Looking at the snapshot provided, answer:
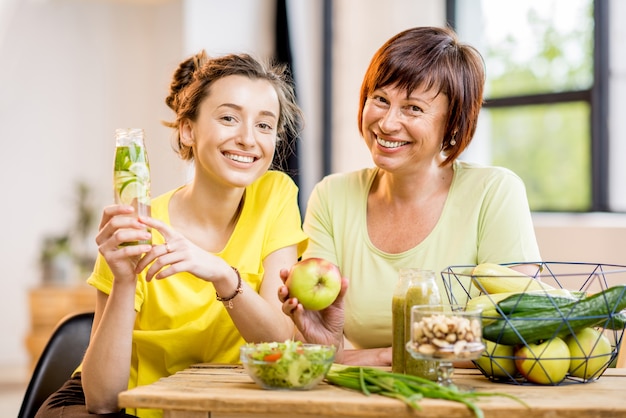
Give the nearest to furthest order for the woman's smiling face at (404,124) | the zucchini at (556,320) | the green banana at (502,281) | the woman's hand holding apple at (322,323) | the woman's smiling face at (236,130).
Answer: the zucchini at (556,320) → the green banana at (502,281) → the woman's hand holding apple at (322,323) → the woman's smiling face at (236,130) → the woman's smiling face at (404,124)

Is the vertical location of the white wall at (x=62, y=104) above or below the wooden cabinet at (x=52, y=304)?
above

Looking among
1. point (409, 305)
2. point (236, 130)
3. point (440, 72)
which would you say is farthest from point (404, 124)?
point (409, 305)

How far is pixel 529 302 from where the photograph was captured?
4.84 ft

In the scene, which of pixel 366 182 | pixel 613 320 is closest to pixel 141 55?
pixel 366 182

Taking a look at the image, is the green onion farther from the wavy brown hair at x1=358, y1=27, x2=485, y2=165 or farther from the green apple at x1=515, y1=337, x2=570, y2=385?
the wavy brown hair at x1=358, y1=27, x2=485, y2=165

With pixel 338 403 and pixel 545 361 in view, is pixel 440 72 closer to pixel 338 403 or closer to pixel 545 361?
pixel 545 361

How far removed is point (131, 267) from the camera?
1.61 meters

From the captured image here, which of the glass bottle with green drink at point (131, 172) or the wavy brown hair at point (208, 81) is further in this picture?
the wavy brown hair at point (208, 81)

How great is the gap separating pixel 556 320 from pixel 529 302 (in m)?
0.06

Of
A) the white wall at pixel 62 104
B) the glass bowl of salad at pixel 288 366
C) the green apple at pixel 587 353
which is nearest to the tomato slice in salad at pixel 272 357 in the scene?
the glass bowl of salad at pixel 288 366

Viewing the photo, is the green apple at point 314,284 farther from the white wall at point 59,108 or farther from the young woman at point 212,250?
the white wall at point 59,108

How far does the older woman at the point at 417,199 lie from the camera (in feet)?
6.84

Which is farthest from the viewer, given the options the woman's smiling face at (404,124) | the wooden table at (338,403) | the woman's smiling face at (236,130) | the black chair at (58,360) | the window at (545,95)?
the window at (545,95)

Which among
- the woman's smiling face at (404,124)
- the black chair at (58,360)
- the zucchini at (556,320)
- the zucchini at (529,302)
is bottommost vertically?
the black chair at (58,360)
